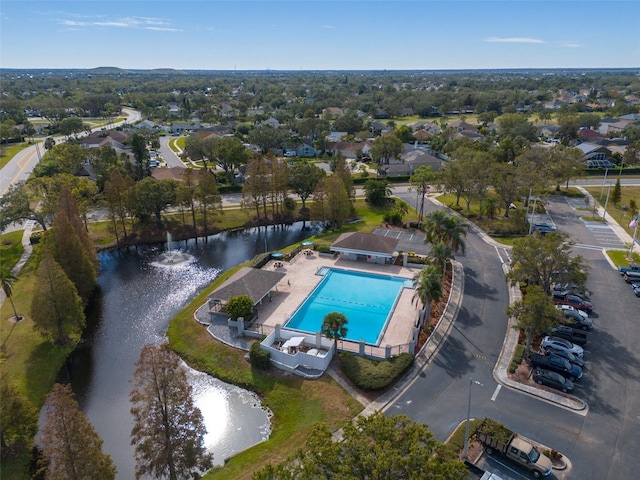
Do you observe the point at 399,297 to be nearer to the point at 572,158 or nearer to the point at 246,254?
the point at 246,254

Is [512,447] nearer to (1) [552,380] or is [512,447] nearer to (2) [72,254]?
(1) [552,380]

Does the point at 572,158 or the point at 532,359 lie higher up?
the point at 572,158

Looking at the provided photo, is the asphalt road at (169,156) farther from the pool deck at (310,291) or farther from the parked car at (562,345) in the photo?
the parked car at (562,345)

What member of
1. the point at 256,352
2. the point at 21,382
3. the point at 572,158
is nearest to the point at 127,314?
the point at 21,382

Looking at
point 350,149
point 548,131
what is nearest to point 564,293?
point 350,149

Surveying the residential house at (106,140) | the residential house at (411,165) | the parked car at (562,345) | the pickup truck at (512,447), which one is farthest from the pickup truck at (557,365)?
the residential house at (106,140)

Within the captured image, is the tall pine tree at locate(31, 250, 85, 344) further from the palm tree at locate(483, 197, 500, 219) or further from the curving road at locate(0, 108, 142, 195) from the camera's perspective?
the palm tree at locate(483, 197, 500, 219)

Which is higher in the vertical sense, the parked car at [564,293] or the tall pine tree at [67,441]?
the tall pine tree at [67,441]
